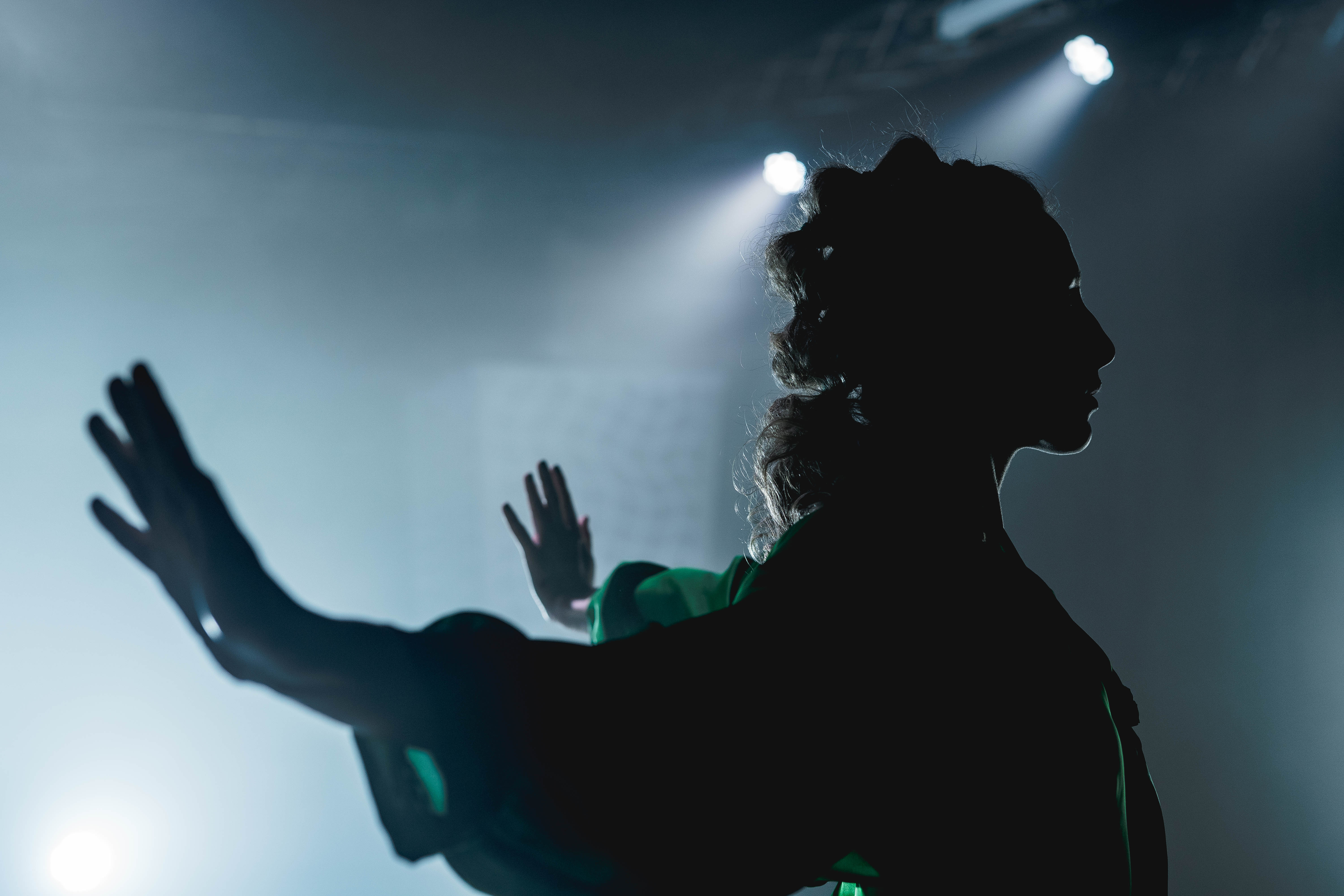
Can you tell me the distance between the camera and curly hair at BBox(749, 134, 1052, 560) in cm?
60

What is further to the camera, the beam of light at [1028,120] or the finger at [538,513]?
the beam of light at [1028,120]

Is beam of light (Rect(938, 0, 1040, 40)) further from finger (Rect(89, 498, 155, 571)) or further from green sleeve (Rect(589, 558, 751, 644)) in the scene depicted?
finger (Rect(89, 498, 155, 571))

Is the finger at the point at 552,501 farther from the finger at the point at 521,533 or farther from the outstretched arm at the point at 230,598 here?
the outstretched arm at the point at 230,598

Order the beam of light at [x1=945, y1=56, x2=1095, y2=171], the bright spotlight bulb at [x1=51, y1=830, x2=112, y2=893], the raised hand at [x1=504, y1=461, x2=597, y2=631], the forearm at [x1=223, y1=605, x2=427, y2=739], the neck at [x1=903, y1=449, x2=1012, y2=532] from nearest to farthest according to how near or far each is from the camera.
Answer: the forearm at [x1=223, y1=605, x2=427, y2=739] < the neck at [x1=903, y1=449, x2=1012, y2=532] < the raised hand at [x1=504, y1=461, x2=597, y2=631] < the beam of light at [x1=945, y1=56, x2=1095, y2=171] < the bright spotlight bulb at [x1=51, y1=830, x2=112, y2=893]

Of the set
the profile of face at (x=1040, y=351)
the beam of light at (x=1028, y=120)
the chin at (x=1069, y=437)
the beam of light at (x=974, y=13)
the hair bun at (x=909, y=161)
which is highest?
the beam of light at (x=974, y=13)

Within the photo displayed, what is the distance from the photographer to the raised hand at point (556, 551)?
816 millimetres

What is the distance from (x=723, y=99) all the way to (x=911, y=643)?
3.08m

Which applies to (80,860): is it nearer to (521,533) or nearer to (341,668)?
(521,533)

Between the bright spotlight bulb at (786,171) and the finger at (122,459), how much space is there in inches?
124

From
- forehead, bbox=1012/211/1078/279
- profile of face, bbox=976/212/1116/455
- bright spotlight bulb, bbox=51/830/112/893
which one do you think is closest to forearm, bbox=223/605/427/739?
Result: profile of face, bbox=976/212/1116/455

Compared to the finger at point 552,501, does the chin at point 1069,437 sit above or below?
below

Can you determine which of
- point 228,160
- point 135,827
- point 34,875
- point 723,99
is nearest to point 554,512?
point 723,99

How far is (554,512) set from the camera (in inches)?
32.9

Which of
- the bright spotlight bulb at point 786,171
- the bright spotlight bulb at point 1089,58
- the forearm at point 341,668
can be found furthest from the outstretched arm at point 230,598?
the bright spotlight bulb at point 1089,58
